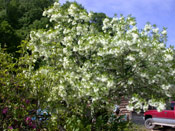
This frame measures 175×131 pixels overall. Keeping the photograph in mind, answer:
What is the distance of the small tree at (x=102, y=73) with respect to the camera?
662 cm

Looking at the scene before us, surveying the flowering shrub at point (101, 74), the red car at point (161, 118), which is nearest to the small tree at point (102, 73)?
the flowering shrub at point (101, 74)

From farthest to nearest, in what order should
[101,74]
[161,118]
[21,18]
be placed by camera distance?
[21,18] → [161,118] → [101,74]

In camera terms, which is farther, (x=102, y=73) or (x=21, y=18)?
(x=21, y=18)

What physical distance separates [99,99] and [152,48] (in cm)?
212

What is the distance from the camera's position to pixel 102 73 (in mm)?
6992

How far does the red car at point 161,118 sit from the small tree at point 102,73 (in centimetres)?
674

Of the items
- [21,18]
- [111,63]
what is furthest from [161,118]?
[21,18]

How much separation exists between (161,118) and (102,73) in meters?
8.53

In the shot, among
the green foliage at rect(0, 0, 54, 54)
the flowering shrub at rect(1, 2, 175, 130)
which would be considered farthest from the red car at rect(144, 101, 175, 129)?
the green foliage at rect(0, 0, 54, 54)

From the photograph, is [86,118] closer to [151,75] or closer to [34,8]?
[151,75]

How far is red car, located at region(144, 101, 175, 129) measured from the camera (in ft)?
43.8

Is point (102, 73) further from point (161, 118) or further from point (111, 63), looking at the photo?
point (161, 118)

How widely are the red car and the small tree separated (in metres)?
6.74

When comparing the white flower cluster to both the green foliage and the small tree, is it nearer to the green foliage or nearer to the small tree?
the small tree
